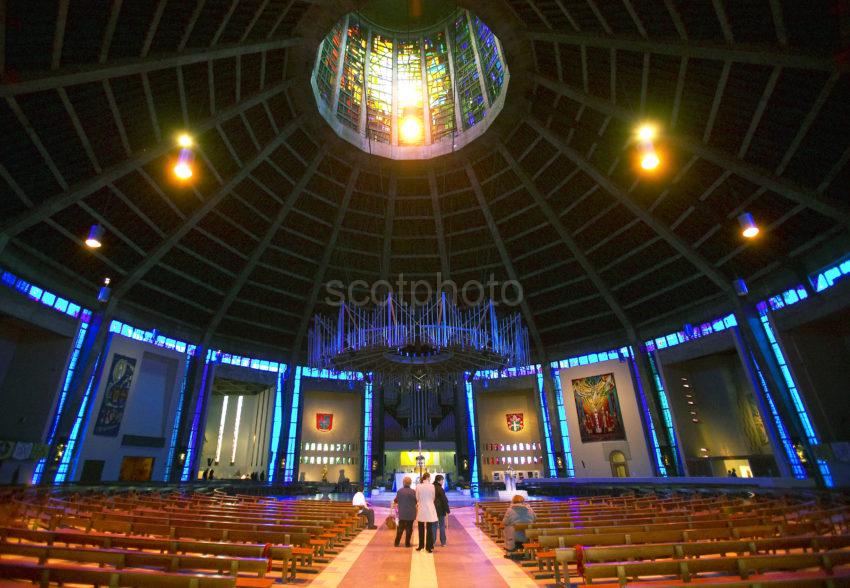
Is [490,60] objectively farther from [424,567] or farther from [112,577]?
[112,577]

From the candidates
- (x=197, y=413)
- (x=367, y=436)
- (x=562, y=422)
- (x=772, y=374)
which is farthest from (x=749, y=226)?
(x=197, y=413)

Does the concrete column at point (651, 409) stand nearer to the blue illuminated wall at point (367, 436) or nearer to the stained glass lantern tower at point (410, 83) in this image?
the stained glass lantern tower at point (410, 83)

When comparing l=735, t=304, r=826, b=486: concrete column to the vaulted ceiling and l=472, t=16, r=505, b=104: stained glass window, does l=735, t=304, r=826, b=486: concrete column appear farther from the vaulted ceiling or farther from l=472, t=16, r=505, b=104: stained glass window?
l=472, t=16, r=505, b=104: stained glass window

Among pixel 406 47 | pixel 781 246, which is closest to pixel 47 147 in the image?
pixel 406 47

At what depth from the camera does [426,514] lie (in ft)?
29.0

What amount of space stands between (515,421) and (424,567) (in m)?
33.7

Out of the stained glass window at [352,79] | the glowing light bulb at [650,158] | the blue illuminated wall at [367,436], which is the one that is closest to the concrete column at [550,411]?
the blue illuminated wall at [367,436]

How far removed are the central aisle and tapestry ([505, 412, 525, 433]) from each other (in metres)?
29.9

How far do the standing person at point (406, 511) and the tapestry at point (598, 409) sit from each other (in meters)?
26.7

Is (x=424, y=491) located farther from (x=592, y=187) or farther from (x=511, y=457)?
(x=511, y=457)

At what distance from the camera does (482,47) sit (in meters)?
26.9

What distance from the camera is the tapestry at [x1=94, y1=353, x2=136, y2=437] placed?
84.2ft

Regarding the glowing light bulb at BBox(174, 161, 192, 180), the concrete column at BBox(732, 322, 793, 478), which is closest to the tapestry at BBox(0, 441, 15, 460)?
the glowing light bulb at BBox(174, 161, 192, 180)

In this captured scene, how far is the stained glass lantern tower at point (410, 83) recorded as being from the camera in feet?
85.5
